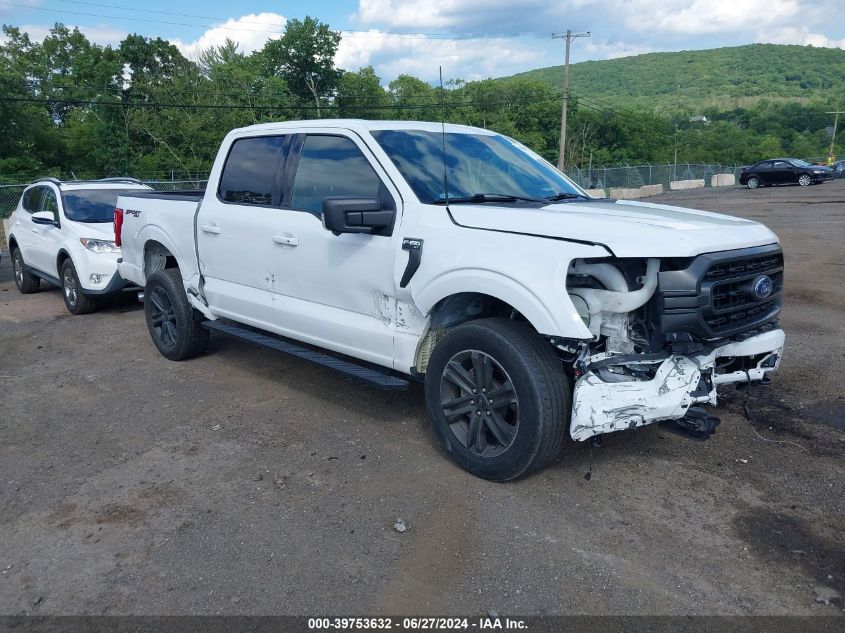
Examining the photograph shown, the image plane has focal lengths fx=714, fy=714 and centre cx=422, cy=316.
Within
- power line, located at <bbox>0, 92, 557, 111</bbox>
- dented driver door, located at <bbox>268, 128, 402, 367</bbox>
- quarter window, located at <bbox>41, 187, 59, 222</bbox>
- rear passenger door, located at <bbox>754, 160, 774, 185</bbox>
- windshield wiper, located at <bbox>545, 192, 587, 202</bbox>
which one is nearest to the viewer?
dented driver door, located at <bbox>268, 128, 402, 367</bbox>

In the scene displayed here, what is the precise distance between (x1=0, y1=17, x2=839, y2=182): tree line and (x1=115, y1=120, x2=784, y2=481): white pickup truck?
91.5ft

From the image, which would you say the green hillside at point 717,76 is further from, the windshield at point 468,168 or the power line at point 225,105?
the windshield at point 468,168

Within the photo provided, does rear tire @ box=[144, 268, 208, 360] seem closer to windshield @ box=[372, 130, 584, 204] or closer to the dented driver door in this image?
the dented driver door

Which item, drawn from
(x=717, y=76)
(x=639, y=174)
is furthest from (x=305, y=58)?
(x=717, y=76)

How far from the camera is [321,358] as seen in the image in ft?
16.5

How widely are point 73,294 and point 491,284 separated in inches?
287

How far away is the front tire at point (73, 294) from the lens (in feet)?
29.9

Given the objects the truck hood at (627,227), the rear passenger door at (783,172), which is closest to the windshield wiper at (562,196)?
the truck hood at (627,227)

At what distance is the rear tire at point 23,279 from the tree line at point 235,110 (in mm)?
20134

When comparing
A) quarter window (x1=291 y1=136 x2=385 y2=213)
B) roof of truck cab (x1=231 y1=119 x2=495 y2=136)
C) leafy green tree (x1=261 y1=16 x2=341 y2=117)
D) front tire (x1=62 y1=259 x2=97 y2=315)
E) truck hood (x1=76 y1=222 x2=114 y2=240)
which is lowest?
front tire (x1=62 y1=259 x2=97 y2=315)

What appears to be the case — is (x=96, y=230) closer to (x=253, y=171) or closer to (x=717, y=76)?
(x=253, y=171)

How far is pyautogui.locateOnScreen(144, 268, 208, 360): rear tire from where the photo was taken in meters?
6.44

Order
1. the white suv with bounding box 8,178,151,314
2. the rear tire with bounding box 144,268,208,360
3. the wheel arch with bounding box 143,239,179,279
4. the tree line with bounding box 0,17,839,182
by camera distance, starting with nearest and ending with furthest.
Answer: the rear tire with bounding box 144,268,208,360, the wheel arch with bounding box 143,239,179,279, the white suv with bounding box 8,178,151,314, the tree line with bounding box 0,17,839,182

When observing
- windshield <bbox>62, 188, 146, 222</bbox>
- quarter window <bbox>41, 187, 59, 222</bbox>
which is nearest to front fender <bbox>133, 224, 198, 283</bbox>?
windshield <bbox>62, 188, 146, 222</bbox>
